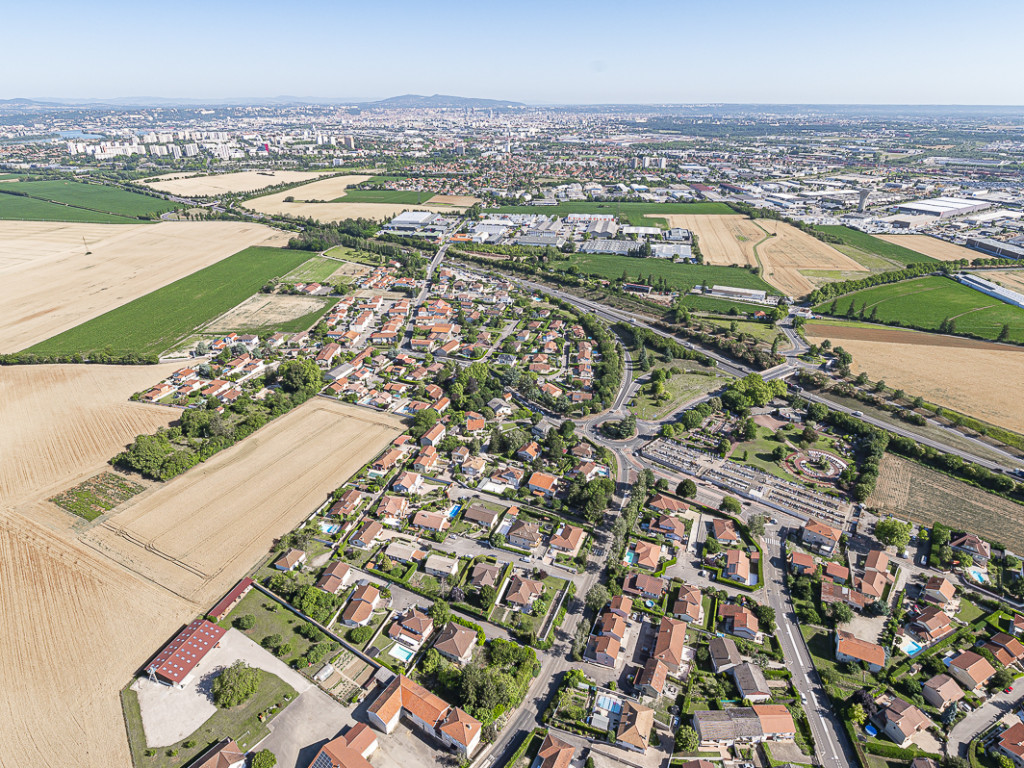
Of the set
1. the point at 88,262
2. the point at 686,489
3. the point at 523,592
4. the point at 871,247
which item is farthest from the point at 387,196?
the point at 523,592

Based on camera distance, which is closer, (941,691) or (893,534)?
(941,691)

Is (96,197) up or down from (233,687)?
up

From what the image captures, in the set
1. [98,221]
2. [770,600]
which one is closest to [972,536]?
[770,600]

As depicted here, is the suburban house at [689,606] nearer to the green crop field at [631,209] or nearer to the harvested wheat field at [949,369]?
the harvested wheat field at [949,369]

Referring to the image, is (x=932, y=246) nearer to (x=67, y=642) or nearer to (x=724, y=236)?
(x=724, y=236)

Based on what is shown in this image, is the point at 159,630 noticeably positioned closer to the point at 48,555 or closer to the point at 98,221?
the point at 48,555

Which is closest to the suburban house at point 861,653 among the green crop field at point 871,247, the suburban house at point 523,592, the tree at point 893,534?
the tree at point 893,534
